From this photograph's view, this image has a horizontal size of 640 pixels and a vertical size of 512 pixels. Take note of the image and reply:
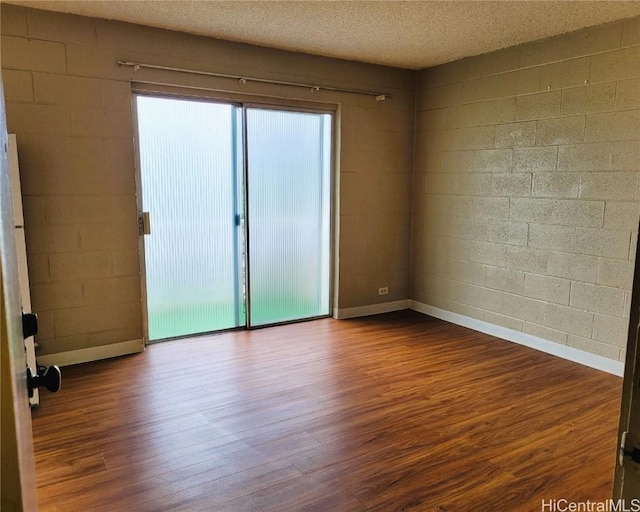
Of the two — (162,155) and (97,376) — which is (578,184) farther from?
(97,376)

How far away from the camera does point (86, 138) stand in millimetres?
3562

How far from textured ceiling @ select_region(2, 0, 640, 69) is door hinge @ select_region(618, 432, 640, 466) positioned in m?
3.07

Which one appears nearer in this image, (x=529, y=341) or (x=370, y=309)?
(x=529, y=341)

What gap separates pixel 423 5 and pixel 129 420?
10.6 feet

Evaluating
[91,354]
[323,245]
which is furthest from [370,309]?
[91,354]

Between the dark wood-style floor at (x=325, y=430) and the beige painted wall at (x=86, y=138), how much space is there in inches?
19.8

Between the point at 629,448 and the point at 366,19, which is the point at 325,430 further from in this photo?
the point at 366,19

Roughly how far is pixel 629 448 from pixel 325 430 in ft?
7.07

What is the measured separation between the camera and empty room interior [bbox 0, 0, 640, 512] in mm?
2455

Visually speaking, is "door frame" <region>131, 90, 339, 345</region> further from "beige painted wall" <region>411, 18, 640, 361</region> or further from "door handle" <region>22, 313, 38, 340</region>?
"door handle" <region>22, 313, 38, 340</region>

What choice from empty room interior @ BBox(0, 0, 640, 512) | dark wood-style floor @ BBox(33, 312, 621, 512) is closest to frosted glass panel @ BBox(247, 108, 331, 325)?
empty room interior @ BBox(0, 0, 640, 512)

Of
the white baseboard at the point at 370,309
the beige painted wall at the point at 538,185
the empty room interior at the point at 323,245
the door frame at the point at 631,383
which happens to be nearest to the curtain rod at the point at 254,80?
the empty room interior at the point at 323,245

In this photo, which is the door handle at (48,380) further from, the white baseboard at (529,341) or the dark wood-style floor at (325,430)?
the white baseboard at (529,341)

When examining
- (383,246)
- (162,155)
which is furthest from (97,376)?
(383,246)
